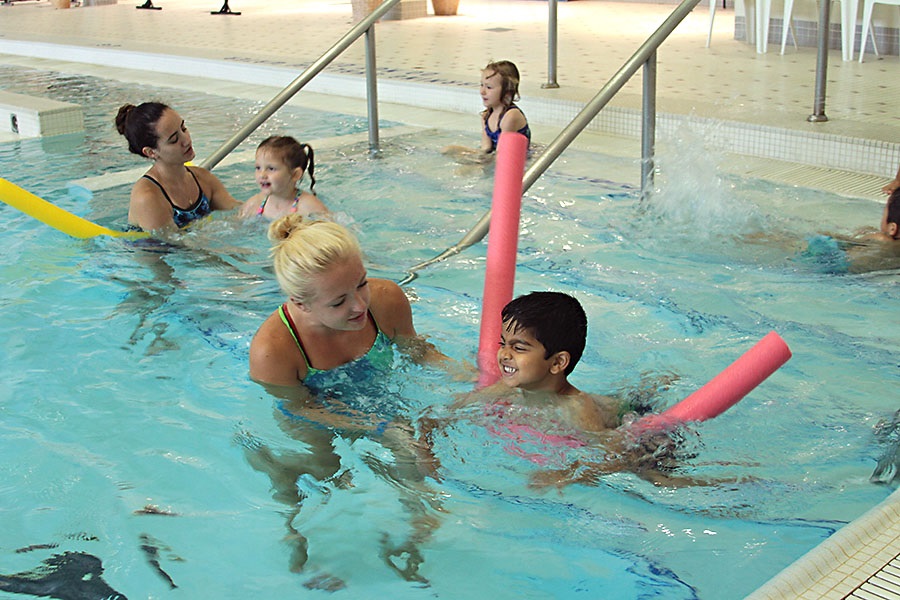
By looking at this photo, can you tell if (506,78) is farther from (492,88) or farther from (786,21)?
(786,21)

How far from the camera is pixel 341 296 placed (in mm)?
2775

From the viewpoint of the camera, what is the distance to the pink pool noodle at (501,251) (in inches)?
122

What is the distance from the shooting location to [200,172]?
5402 millimetres

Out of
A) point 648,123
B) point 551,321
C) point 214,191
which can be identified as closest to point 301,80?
point 214,191

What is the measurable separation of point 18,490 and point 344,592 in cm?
119

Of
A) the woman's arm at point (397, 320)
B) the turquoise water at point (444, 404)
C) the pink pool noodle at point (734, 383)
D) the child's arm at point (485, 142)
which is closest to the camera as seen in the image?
the pink pool noodle at point (734, 383)

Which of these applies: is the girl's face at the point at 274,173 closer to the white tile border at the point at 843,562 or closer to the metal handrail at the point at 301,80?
the metal handrail at the point at 301,80

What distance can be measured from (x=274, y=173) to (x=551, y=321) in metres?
2.43

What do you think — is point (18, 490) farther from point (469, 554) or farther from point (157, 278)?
point (157, 278)

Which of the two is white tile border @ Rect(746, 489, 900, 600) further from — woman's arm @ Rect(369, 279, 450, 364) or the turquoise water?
woman's arm @ Rect(369, 279, 450, 364)

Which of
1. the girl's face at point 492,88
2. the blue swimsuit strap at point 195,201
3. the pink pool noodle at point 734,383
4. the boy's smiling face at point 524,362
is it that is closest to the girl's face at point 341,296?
the boy's smiling face at point 524,362

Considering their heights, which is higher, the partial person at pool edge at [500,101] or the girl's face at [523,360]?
the partial person at pool edge at [500,101]

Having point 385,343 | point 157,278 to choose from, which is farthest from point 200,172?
point 385,343

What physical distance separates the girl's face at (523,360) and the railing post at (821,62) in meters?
4.13
